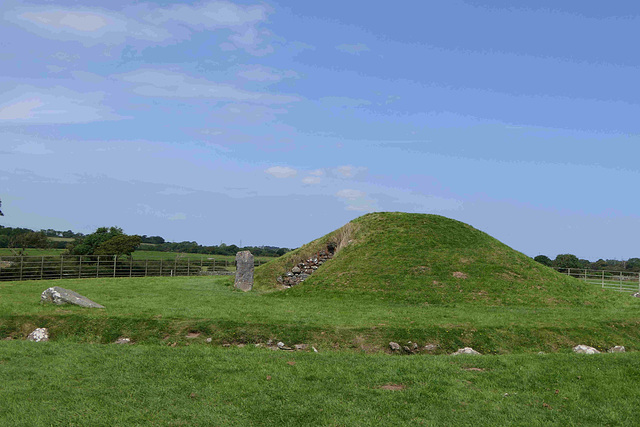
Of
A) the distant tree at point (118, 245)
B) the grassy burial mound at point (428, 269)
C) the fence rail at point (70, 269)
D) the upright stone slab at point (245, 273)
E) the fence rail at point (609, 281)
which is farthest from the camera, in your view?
the distant tree at point (118, 245)

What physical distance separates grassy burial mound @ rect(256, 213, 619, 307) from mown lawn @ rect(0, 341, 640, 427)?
14.7m

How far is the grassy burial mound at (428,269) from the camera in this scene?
28.1 meters

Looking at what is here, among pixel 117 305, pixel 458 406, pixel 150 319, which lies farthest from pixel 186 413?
pixel 117 305

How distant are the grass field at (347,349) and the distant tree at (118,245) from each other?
35735 millimetres

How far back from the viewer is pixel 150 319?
1841cm

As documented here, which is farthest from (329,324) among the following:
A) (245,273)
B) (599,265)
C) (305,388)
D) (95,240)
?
(599,265)

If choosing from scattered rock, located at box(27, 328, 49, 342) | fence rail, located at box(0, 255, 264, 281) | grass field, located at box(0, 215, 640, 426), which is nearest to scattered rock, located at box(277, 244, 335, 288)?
grass field, located at box(0, 215, 640, 426)

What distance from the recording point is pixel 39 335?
1741cm

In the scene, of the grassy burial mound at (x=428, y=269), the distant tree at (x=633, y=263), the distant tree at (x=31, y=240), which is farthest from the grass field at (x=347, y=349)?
the distant tree at (x=633, y=263)

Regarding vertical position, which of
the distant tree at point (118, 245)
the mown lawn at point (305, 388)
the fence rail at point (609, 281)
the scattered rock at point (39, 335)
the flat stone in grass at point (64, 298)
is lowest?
the scattered rock at point (39, 335)

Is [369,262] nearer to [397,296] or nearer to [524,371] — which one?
[397,296]

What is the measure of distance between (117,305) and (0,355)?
9171 mm

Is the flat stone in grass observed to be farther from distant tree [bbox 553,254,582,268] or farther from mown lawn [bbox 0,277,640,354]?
distant tree [bbox 553,254,582,268]

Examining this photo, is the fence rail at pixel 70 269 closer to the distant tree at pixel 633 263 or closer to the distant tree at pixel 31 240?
the distant tree at pixel 31 240
